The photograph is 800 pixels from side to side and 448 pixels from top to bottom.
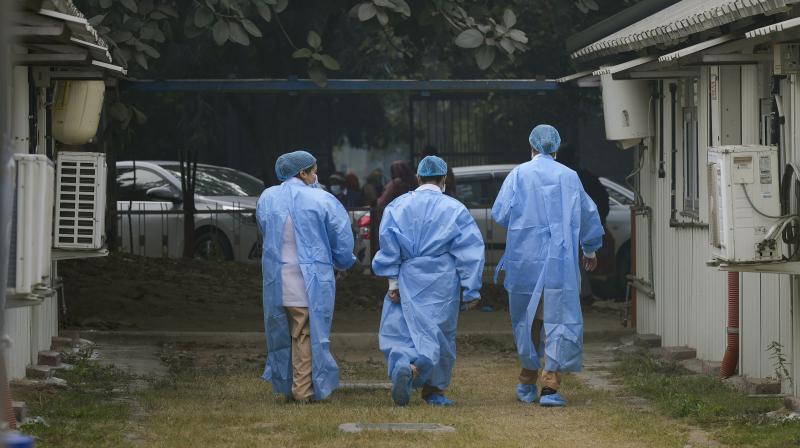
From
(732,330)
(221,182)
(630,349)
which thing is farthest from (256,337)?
(221,182)

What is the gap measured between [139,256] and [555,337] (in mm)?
9178

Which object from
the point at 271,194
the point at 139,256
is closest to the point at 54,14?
the point at 271,194

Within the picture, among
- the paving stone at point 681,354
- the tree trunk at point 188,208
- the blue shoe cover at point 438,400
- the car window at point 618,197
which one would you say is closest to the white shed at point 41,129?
the blue shoe cover at point 438,400

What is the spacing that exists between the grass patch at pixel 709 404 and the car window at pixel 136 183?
1012 cm

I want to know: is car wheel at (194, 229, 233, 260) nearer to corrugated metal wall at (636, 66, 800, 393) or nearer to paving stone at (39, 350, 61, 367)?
corrugated metal wall at (636, 66, 800, 393)

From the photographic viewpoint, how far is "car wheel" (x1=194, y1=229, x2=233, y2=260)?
1917 cm

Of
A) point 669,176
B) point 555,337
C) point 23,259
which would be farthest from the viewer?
point 669,176

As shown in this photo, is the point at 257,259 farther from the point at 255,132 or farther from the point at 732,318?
the point at 732,318

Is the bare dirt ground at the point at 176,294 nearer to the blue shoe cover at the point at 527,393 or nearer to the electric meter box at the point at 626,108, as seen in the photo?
the electric meter box at the point at 626,108

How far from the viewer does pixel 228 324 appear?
14.4m

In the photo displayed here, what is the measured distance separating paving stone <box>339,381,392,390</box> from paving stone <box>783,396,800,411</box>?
9.61 feet

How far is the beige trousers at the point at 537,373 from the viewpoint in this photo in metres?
9.53

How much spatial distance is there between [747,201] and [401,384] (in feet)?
7.94

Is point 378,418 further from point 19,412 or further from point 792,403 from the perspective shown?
point 792,403
